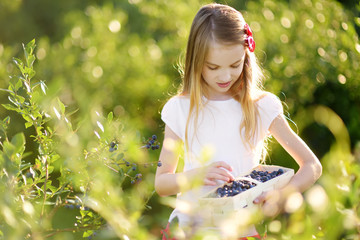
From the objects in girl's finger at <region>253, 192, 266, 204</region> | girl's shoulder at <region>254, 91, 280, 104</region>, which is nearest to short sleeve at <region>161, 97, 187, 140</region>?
girl's shoulder at <region>254, 91, 280, 104</region>

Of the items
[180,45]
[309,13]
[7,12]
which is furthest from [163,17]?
[7,12]

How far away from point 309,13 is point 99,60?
2.02 m

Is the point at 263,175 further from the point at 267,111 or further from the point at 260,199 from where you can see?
the point at 267,111

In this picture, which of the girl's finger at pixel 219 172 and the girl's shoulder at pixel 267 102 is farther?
the girl's shoulder at pixel 267 102

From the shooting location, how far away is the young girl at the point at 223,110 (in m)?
2.14

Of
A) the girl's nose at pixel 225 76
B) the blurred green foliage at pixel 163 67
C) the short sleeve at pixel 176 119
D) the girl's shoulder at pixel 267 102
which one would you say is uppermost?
the girl's nose at pixel 225 76

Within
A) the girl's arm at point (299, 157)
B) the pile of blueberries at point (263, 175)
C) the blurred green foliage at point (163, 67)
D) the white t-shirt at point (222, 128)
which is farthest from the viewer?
the blurred green foliage at point (163, 67)

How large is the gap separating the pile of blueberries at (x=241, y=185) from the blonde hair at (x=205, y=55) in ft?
0.82

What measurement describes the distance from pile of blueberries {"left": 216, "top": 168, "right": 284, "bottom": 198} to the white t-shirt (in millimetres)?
199

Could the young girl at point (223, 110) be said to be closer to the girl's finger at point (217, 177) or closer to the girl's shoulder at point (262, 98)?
the girl's shoulder at point (262, 98)

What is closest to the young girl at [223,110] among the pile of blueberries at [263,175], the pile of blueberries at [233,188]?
the pile of blueberries at [263,175]

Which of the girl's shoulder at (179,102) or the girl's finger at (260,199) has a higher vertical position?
the girl's shoulder at (179,102)

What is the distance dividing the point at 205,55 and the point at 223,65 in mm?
90

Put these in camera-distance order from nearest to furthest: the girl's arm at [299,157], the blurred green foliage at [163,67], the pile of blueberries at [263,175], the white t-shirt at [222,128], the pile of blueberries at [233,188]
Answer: the pile of blueberries at [233,188]
the pile of blueberries at [263,175]
the girl's arm at [299,157]
the white t-shirt at [222,128]
the blurred green foliage at [163,67]
